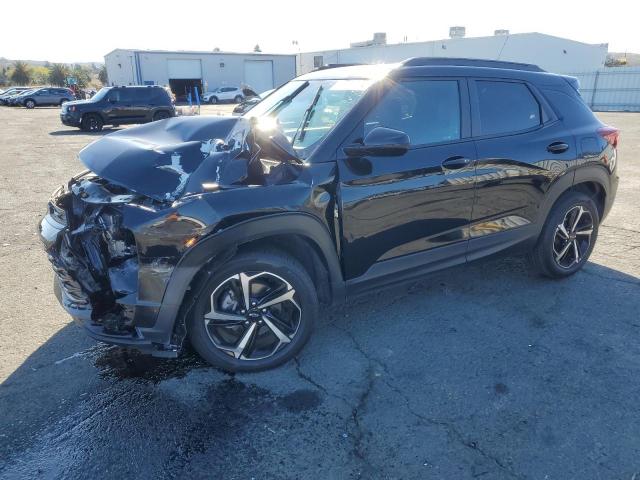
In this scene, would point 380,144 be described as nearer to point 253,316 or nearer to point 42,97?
point 253,316

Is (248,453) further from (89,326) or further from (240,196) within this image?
(240,196)

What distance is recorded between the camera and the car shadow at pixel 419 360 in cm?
268

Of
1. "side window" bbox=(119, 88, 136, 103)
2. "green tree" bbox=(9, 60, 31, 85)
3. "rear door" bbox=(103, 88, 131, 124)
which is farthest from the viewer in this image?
"green tree" bbox=(9, 60, 31, 85)

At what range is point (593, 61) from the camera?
38688 millimetres

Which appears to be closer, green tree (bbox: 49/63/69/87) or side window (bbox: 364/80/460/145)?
side window (bbox: 364/80/460/145)

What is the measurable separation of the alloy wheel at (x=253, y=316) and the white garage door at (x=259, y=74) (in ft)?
172

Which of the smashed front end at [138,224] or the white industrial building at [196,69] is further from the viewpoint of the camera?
the white industrial building at [196,69]

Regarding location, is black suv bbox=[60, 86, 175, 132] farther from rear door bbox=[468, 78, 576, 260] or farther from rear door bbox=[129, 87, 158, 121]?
rear door bbox=[468, 78, 576, 260]

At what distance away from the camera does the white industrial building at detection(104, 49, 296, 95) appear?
47.3 meters

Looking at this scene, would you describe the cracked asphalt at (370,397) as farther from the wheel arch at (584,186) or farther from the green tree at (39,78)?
the green tree at (39,78)

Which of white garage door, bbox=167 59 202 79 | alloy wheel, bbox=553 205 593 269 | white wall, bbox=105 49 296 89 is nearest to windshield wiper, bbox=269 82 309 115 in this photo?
alloy wheel, bbox=553 205 593 269

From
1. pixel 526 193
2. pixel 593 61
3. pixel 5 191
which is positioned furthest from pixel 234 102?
pixel 526 193

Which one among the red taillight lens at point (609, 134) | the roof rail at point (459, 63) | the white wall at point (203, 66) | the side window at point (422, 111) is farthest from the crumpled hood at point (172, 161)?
the white wall at point (203, 66)

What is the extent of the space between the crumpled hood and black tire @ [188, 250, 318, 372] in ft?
1.67
